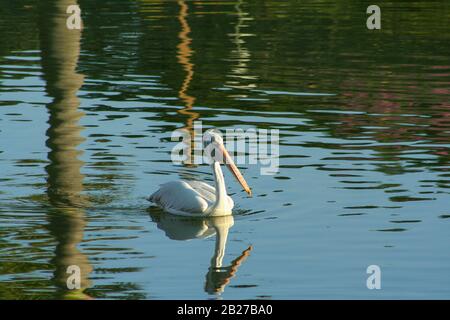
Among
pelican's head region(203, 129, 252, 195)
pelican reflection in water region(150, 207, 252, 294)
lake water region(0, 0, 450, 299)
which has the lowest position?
pelican reflection in water region(150, 207, 252, 294)

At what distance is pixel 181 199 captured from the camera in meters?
13.8

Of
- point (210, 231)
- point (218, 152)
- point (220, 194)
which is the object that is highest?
→ point (218, 152)

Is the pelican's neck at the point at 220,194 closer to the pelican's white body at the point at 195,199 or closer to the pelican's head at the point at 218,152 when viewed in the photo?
the pelican's white body at the point at 195,199

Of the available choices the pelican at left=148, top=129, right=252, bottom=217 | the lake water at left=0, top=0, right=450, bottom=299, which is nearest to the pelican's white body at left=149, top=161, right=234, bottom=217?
the pelican at left=148, top=129, right=252, bottom=217

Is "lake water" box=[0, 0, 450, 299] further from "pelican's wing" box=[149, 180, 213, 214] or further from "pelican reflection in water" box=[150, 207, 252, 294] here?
"pelican's wing" box=[149, 180, 213, 214]

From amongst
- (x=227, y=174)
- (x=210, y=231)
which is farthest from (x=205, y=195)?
(x=227, y=174)

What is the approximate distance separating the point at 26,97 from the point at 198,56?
19.2 ft

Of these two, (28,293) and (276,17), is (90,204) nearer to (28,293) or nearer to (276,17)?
(28,293)

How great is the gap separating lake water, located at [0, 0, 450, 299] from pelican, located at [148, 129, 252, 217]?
Result: 126mm

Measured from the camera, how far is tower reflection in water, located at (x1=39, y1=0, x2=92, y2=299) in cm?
1203

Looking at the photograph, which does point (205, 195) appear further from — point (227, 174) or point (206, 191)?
point (227, 174)

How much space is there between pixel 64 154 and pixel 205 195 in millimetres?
2709

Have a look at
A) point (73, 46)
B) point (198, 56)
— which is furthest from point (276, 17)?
point (73, 46)

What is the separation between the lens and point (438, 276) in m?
11.3
